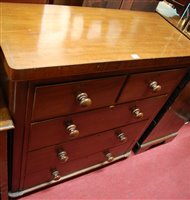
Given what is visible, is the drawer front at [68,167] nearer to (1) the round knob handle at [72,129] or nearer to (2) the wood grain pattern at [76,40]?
(1) the round knob handle at [72,129]

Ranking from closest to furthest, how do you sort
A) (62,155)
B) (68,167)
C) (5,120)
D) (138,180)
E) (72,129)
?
(5,120) → (72,129) → (62,155) → (68,167) → (138,180)

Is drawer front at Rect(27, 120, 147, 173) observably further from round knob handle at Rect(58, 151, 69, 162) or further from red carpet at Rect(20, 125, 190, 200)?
red carpet at Rect(20, 125, 190, 200)

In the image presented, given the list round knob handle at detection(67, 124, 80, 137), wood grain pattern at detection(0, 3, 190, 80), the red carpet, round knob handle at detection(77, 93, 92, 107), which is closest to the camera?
wood grain pattern at detection(0, 3, 190, 80)

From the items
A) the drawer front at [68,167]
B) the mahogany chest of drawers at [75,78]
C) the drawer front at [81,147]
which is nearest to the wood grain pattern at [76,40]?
the mahogany chest of drawers at [75,78]

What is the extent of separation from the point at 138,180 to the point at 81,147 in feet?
1.82

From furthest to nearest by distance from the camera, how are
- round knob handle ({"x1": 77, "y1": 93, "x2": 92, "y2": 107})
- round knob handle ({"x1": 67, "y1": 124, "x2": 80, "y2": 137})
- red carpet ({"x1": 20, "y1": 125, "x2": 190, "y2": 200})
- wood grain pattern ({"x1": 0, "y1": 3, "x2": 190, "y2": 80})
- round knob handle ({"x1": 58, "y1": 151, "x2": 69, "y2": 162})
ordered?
red carpet ({"x1": 20, "y1": 125, "x2": 190, "y2": 200}) < round knob handle ({"x1": 58, "y1": 151, "x2": 69, "y2": 162}) < round knob handle ({"x1": 67, "y1": 124, "x2": 80, "y2": 137}) < round knob handle ({"x1": 77, "y1": 93, "x2": 92, "y2": 107}) < wood grain pattern ({"x1": 0, "y1": 3, "x2": 190, "y2": 80})

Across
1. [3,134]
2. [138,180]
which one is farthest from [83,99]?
[138,180]

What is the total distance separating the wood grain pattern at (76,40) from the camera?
555 mm

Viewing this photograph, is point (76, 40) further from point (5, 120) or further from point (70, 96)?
point (5, 120)

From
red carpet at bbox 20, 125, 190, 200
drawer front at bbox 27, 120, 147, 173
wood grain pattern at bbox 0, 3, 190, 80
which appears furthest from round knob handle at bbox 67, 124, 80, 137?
red carpet at bbox 20, 125, 190, 200

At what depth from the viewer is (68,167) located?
1082 millimetres

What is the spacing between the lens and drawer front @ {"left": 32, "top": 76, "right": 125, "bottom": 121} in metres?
0.63

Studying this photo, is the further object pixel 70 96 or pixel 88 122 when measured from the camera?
pixel 88 122

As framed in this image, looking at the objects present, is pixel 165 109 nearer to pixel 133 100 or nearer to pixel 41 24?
pixel 133 100
